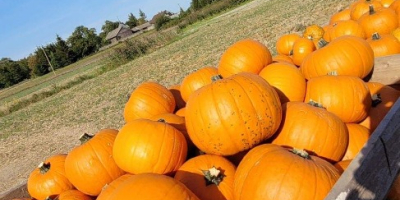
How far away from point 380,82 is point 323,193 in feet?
5.76

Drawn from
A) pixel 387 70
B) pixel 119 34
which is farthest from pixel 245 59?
pixel 119 34

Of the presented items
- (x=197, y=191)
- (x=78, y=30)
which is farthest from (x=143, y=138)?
(x=78, y=30)

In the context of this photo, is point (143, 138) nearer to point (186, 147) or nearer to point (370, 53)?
point (186, 147)

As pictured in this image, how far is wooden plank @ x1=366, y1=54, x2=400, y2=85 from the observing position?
2.50 m

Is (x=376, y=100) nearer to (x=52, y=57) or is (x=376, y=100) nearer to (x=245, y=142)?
(x=245, y=142)

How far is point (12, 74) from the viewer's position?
7406 centimetres

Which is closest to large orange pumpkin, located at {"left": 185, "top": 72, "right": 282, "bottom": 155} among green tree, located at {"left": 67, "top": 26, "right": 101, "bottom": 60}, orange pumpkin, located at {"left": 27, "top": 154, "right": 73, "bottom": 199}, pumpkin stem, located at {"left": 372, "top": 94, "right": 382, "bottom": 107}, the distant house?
pumpkin stem, located at {"left": 372, "top": 94, "right": 382, "bottom": 107}

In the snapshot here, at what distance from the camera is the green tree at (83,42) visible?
7688 cm

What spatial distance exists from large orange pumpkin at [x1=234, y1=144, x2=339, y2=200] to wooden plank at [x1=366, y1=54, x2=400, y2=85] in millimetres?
1485

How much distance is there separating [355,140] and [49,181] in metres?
2.16

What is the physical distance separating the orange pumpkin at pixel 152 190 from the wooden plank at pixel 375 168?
0.68m

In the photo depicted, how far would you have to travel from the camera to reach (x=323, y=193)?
53.4 inches

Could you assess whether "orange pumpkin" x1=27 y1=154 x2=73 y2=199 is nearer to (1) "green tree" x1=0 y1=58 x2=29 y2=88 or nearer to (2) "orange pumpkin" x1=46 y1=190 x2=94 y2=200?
(2) "orange pumpkin" x1=46 y1=190 x2=94 y2=200

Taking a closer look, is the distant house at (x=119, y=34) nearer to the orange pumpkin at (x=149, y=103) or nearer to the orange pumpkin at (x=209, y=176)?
the orange pumpkin at (x=149, y=103)
